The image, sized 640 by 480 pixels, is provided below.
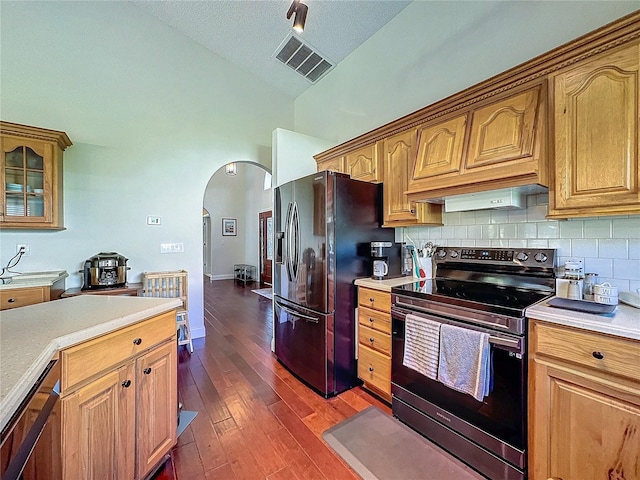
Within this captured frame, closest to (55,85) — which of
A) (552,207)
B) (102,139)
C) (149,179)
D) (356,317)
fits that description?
(102,139)

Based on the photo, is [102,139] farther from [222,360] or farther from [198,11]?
[222,360]

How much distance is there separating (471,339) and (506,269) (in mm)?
745

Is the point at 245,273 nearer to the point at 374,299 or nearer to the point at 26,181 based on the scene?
the point at 26,181

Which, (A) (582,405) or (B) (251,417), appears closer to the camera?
(A) (582,405)

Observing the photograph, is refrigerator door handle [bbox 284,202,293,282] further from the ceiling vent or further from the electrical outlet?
the ceiling vent

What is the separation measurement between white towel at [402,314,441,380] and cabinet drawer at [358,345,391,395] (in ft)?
0.98

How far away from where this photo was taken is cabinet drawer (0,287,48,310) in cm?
224

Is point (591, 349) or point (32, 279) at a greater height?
point (32, 279)

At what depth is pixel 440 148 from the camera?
2.01 metres

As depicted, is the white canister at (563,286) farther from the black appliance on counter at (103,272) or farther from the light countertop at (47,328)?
the black appliance on counter at (103,272)

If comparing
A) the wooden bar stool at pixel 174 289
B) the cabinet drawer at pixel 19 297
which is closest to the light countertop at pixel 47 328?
the cabinet drawer at pixel 19 297

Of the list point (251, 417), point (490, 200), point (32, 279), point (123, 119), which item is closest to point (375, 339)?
point (251, 417)

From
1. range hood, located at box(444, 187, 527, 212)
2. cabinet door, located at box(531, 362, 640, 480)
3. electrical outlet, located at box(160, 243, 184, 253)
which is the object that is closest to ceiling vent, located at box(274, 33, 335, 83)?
range hood, located at box(444, 187, 527, 212)

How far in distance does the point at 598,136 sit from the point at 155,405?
263cm
